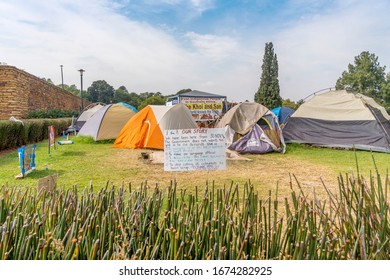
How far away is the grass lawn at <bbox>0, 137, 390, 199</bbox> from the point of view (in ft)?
14.6

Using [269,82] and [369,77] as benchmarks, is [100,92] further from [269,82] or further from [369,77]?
[369,77]

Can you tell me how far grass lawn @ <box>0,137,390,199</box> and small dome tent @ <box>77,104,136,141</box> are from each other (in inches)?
106

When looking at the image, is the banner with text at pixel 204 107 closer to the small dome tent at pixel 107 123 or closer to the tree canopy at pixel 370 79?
the small dome tent at pixel 107 123

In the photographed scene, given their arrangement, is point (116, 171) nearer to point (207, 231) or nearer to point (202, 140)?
point (202, 140)

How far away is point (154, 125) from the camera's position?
8391 millimetres

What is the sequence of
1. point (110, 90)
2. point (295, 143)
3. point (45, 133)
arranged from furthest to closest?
1. point (110, 90)
2. point (45, 133)
3. point (295, 143)

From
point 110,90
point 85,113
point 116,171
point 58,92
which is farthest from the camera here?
Answer: point 110,90

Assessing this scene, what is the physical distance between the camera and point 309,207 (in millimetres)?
1438

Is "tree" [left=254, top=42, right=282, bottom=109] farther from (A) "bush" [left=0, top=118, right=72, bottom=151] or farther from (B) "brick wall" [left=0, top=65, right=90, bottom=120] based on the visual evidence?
(A) "bush" [left=0, top=118, right=72, bottom=151]

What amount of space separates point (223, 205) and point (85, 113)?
14.6 meters

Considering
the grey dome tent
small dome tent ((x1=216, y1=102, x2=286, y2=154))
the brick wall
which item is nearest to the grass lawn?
small dome tent ((x1=216, y1=102, x2=286, y2=154))

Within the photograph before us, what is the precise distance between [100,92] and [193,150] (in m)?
35.5

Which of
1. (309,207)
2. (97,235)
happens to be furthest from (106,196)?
(309,207)

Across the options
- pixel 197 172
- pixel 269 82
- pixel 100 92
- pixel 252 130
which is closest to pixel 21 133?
pixel 197 172
